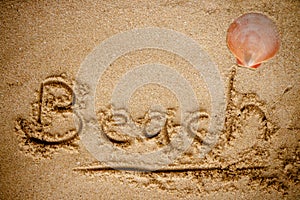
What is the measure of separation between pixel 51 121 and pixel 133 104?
0.69 metres

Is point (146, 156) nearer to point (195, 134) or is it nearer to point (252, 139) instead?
point (195, 134)

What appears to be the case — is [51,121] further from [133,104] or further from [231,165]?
[231,165]

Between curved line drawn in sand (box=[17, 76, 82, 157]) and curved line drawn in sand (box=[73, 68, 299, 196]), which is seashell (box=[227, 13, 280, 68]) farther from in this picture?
curved line drawn in sand (box=[17, 76, 82, 157])

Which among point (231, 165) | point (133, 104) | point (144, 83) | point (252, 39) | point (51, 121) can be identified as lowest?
point (231, 165)

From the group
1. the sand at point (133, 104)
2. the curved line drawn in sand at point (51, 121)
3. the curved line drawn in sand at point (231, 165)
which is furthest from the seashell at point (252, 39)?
the curved line drawn in sand at point (51, 121)

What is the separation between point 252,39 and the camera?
2.81 metres

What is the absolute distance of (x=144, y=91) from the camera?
9.46 ft

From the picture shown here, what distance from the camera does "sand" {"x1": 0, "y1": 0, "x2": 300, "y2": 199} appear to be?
287cm

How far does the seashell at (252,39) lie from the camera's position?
2.79 metres

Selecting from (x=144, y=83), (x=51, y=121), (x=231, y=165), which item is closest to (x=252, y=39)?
(x=144, y=83)

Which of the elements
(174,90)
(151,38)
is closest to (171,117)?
(174,90)

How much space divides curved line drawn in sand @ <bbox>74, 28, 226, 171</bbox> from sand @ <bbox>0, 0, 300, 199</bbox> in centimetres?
3

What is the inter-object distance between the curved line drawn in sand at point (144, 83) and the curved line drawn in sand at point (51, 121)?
0.08 m

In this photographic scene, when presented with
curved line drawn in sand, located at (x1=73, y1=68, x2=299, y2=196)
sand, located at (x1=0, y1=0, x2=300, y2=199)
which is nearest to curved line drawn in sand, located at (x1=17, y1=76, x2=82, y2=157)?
sand, located at (x1=0, y1=0, x2=300, y2=199)
